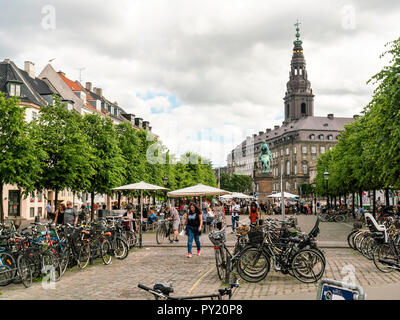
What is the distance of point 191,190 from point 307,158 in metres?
121

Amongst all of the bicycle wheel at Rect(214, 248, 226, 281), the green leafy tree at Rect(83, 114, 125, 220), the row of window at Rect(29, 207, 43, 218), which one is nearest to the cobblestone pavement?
the bicycle wheel at Rect(214, 248, 226, 281)

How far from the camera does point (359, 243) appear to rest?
679 inches

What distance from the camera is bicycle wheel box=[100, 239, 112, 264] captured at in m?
14.6

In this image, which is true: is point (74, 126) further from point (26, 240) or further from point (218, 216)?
point (26, 240)

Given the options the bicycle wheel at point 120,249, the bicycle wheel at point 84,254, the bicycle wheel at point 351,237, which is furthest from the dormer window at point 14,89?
the bicycle wheel at point 351,237

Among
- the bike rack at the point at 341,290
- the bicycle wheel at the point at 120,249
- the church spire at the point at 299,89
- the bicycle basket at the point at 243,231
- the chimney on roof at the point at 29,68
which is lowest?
the bicycle wheel at the point at 120,249

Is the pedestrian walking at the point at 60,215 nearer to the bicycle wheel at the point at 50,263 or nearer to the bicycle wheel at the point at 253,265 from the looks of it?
the bicycle wheel at the point at 50,263

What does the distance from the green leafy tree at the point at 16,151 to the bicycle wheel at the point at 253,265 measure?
54.1 ft

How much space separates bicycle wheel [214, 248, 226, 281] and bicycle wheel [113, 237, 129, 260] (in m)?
5.24

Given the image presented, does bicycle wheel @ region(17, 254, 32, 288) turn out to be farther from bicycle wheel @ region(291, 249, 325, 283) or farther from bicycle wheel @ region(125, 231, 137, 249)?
bicycle wheel @ region(125, 231, 137, 249)

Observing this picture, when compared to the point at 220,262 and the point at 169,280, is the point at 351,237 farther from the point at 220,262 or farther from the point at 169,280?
the point at 169,280

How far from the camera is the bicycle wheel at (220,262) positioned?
36.4 ft

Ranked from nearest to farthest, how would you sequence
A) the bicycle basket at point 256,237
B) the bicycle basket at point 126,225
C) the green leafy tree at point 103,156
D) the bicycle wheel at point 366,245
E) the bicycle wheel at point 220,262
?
the bicycle wheel at point 220,262
the bicycle basket at point 256,237
the bicycle wheel at point 366,245
the bicycle basket at point 126,225
the green leafy tree at point 103,156

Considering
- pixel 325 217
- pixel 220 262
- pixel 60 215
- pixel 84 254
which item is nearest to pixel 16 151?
pixel 60 215
